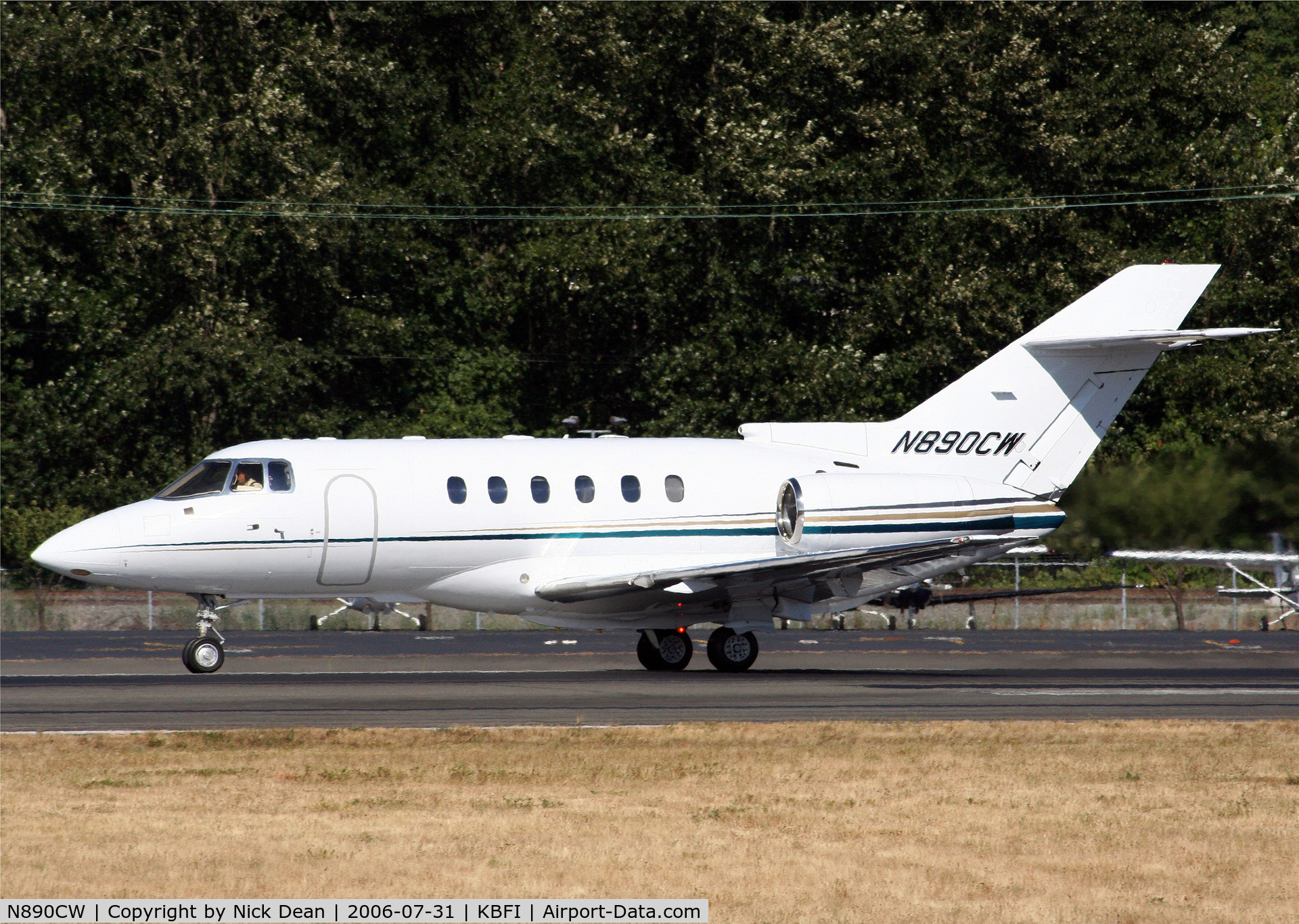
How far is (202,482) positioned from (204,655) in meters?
2.42

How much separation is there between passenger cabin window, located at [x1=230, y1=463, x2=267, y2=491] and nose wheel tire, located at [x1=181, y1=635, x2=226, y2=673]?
2.17 meters

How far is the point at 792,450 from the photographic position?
26.1 m

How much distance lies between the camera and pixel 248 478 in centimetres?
2283

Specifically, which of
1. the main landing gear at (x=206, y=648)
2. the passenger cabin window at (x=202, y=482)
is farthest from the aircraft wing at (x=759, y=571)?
the passenger cabin window at (x=202, y=482)

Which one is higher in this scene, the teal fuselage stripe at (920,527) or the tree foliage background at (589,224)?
the tree foliage background at (589,224)

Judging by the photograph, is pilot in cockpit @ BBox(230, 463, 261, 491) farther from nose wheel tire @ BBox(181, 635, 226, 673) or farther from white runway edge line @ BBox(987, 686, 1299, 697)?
white runway edge line @ BBox(987, 686, 1299, 697)

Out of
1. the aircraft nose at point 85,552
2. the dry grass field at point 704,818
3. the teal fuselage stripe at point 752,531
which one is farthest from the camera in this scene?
the teal fuselage stripe at point 752,531

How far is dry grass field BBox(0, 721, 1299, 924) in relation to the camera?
973cm

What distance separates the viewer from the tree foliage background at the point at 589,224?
43531 millimetres

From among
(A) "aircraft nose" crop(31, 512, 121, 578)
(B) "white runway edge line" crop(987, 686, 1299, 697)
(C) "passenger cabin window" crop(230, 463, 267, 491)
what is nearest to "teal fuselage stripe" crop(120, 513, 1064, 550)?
(C) "passenger cabin window" crop(230, 463, 267, 491)

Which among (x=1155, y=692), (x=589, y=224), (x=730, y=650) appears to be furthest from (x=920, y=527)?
(x=589, y=224)

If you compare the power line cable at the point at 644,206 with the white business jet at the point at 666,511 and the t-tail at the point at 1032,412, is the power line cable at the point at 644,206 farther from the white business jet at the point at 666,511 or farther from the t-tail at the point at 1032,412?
the white business jet at the point at 666,511

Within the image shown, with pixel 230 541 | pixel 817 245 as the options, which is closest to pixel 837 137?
pixel 817 245

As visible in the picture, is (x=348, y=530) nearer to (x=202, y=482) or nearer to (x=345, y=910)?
(x=202, y=482)
